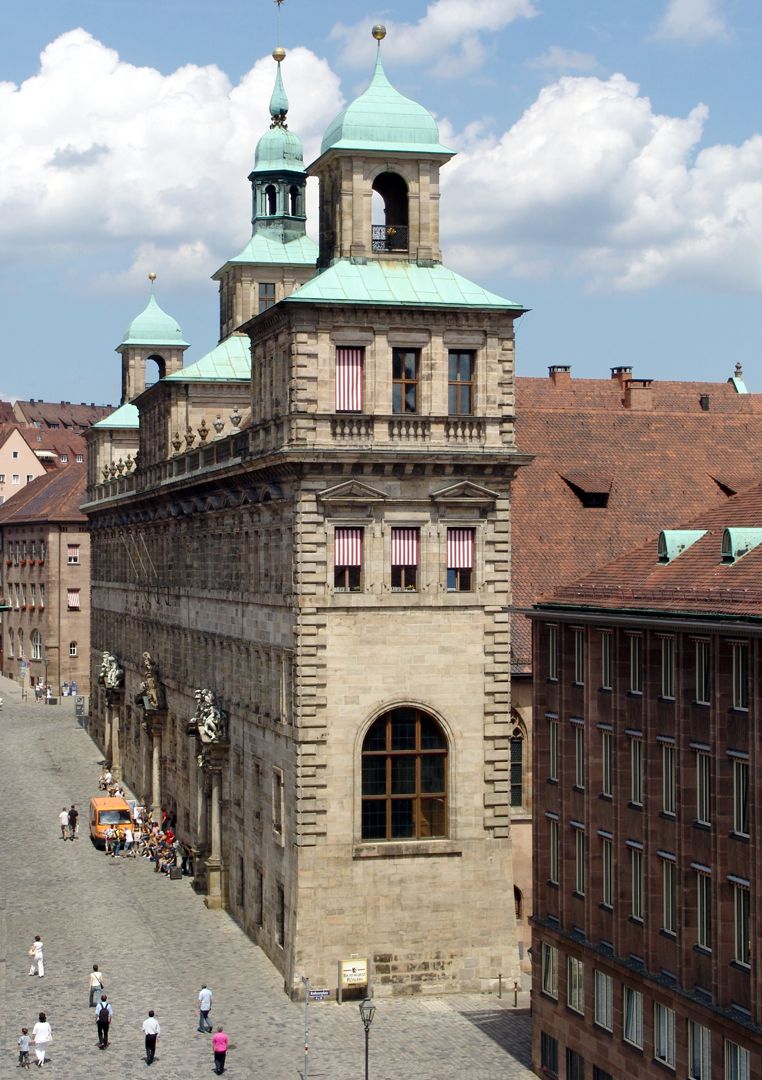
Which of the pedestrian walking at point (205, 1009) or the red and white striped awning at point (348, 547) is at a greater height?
the red and white striped awning at point (348, 547)

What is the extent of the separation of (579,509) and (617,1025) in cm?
3153

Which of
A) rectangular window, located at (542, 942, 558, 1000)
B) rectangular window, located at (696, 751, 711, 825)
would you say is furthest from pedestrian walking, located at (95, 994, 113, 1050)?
rectangular window, located at (696, 751, 711, 825)

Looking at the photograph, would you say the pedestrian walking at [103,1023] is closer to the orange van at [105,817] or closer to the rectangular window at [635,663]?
the rectangular window at [635,663]

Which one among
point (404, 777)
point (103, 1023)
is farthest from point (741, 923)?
point (404, 777)

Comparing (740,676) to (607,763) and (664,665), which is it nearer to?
(664,665)

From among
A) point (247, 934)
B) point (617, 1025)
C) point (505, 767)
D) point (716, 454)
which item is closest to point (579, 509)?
point (716, 454)

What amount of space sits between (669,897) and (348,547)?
20.1 meters

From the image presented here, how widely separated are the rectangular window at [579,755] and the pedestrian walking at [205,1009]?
43.7 feet

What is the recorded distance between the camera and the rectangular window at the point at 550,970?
5681 centimetres

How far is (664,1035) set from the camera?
4941 cm

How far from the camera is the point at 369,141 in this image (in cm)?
6994

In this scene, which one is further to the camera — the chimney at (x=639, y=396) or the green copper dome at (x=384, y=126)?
the chimney at (x=639, y=396)

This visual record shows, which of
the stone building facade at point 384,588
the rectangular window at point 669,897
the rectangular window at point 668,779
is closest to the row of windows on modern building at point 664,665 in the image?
the rectangular window at point 668,779

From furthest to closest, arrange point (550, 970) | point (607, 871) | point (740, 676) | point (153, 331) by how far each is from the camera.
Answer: point (153, 331), point (550, 970), point (607, 871), point (740, 676)
